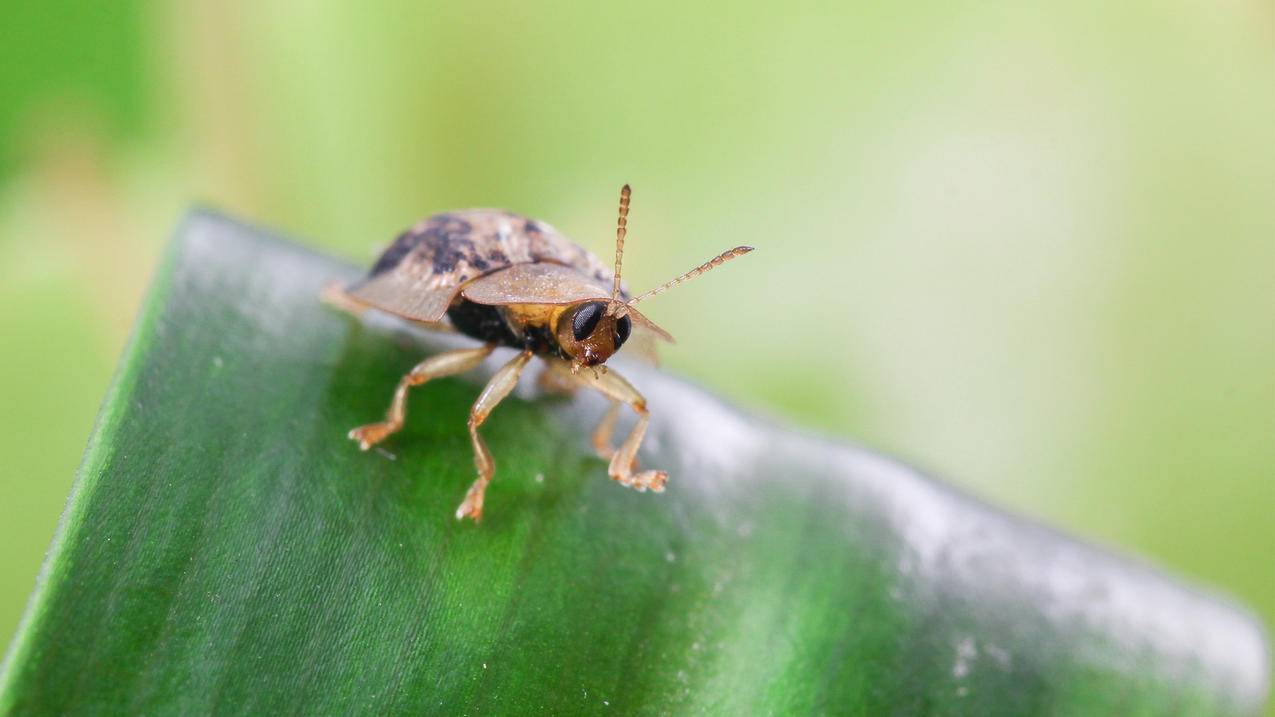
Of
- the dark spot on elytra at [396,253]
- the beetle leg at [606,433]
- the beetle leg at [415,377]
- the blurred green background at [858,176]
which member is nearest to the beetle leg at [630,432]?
the beetle leg at [606,433]

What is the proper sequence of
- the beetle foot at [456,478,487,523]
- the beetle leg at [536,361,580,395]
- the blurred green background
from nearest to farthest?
the beetle foot at [456,478,487,523] → the beetle leg at [536,361,580,395] → the blurred green background

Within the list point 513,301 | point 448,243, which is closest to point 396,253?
point 448,243

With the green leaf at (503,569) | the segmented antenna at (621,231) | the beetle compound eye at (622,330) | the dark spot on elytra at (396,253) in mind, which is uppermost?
the segmented antenna at (621,231)

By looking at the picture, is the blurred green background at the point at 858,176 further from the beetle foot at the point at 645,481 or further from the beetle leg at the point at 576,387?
the beetle foot at the point at 645,481

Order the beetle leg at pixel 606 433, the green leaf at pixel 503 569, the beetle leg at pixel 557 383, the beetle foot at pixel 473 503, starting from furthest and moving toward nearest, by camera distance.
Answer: the beetle leg at pixel 557 383 → the beetle leg at pixel 606 433 → the beetle foot at pixel 473 503 → the green leaf at pixel 503 569

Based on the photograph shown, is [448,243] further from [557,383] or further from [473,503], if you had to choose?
[473,503]

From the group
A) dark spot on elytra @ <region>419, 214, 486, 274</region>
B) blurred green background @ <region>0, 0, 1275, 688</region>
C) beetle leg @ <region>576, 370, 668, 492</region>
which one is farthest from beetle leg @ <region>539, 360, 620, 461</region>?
blurred green background @ <region>0, 0, 1275, 688</region>

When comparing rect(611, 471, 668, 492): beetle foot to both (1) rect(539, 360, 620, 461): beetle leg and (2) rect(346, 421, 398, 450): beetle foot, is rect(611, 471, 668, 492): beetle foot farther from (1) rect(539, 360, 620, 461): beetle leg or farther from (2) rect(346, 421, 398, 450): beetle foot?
(2) rect(346, 421, 398, 450): beetle foot

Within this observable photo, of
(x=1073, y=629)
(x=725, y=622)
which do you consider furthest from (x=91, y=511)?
(x=1073, y=629)

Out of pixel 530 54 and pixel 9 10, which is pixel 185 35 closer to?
pixel 9 10
